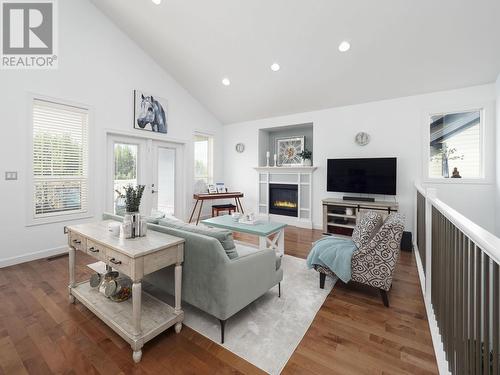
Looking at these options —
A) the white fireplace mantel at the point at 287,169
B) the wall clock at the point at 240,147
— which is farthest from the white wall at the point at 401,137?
the wall clock at the point at 240,147

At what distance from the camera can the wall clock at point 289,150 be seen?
19.3ft

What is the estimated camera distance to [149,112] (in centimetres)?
473

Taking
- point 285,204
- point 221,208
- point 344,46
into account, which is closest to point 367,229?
point 344,46

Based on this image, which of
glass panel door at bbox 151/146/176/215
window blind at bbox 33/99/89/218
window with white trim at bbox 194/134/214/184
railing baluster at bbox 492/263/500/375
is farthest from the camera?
window with white trim at bbox 194/134/214/184

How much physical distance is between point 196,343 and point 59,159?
3.49 meters

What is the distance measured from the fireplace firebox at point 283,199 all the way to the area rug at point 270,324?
3.08 m

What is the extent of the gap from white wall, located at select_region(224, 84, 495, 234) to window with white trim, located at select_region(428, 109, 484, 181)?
6.0 inches

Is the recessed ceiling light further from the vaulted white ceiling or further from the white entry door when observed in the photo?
the white entry door

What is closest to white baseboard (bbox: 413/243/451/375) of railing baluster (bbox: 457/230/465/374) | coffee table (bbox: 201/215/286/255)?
railing baluster (bbox: 457/230/465/374)

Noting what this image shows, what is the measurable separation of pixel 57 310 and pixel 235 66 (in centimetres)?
439

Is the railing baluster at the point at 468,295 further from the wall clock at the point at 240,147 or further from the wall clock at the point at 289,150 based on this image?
the wall clock at the point at 240,147

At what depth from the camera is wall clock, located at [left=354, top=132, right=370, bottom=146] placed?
458cm

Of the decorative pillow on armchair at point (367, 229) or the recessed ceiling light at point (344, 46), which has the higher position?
the recessed ceiling light at point (344, 46)

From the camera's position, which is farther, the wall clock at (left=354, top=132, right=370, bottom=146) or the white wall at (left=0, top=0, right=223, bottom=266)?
the wall clock at (left=354, top=132, right=370, bottom=146)
